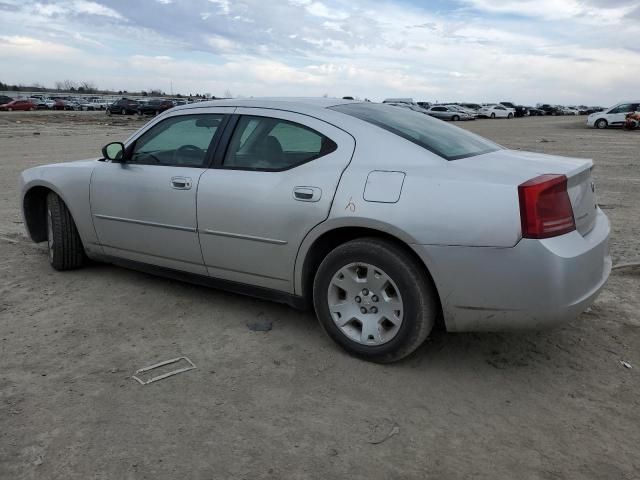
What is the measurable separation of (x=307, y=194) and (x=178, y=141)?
137 centimetres

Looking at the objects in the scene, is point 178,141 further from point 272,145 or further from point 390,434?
point 390,434

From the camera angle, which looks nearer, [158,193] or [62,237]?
[158,193]

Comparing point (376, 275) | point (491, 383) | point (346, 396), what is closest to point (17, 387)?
point (346, 396)

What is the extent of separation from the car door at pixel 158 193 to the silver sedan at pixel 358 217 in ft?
0.04

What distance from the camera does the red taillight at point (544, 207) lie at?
2.80 m

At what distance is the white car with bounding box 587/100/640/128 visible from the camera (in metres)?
31.8

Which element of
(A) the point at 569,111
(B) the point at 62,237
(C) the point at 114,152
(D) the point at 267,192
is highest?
(A) the point at 569,111

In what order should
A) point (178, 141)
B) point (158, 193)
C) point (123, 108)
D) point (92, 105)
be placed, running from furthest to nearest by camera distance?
point (92, 105) → point (123, 108) → point (178, 141) → point (158, 193)

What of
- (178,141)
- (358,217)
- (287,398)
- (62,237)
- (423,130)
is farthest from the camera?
(62,237)

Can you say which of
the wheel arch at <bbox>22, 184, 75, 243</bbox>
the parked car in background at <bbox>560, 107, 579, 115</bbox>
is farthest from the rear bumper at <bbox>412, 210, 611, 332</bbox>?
the parked car in background at <bbox>560, 107, 579, 115</bbox>

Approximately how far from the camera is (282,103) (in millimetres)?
3873

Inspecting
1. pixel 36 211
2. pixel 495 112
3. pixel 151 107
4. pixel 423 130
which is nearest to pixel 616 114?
pixel 495 112

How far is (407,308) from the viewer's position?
10.2ft

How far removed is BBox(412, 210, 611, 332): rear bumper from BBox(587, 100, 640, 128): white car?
33201mm
